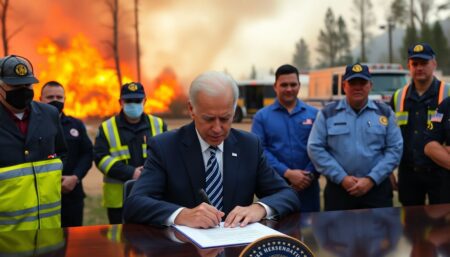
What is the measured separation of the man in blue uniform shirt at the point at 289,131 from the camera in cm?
396

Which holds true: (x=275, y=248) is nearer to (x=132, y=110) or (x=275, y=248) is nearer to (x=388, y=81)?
(x=132, y=110)

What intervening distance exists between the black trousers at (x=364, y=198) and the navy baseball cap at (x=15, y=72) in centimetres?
224

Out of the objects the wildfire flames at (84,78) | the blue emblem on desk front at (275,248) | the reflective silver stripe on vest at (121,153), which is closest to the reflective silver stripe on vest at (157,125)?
the reflective silver stripe on vest at (121,153)

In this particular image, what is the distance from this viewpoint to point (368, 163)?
3.46 meters

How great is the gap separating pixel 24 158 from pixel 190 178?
1.14 m

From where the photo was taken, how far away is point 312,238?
6.10ft

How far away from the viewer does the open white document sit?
67.9 inches

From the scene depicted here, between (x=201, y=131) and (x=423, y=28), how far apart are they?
37618 mm

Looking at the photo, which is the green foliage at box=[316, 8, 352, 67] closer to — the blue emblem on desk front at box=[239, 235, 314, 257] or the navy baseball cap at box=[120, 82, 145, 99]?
the navy baseball cap at box=[120, 82, 145, 99]

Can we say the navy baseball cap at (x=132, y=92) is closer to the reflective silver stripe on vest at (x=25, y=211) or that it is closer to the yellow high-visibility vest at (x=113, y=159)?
the yellow high-visibility vest at (x=113, y=159)

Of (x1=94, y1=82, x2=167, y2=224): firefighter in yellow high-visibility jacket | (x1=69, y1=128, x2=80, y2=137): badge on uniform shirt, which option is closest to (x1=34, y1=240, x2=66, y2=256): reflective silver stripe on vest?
(x1=94, y1=82, x2=167, y2=224): firefighter in yellow high-visibility jacket

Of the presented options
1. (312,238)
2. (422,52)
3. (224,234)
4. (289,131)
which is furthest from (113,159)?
(422,52)

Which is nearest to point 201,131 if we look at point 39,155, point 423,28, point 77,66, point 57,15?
point 39,155

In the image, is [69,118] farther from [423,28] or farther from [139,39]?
[423,28]
